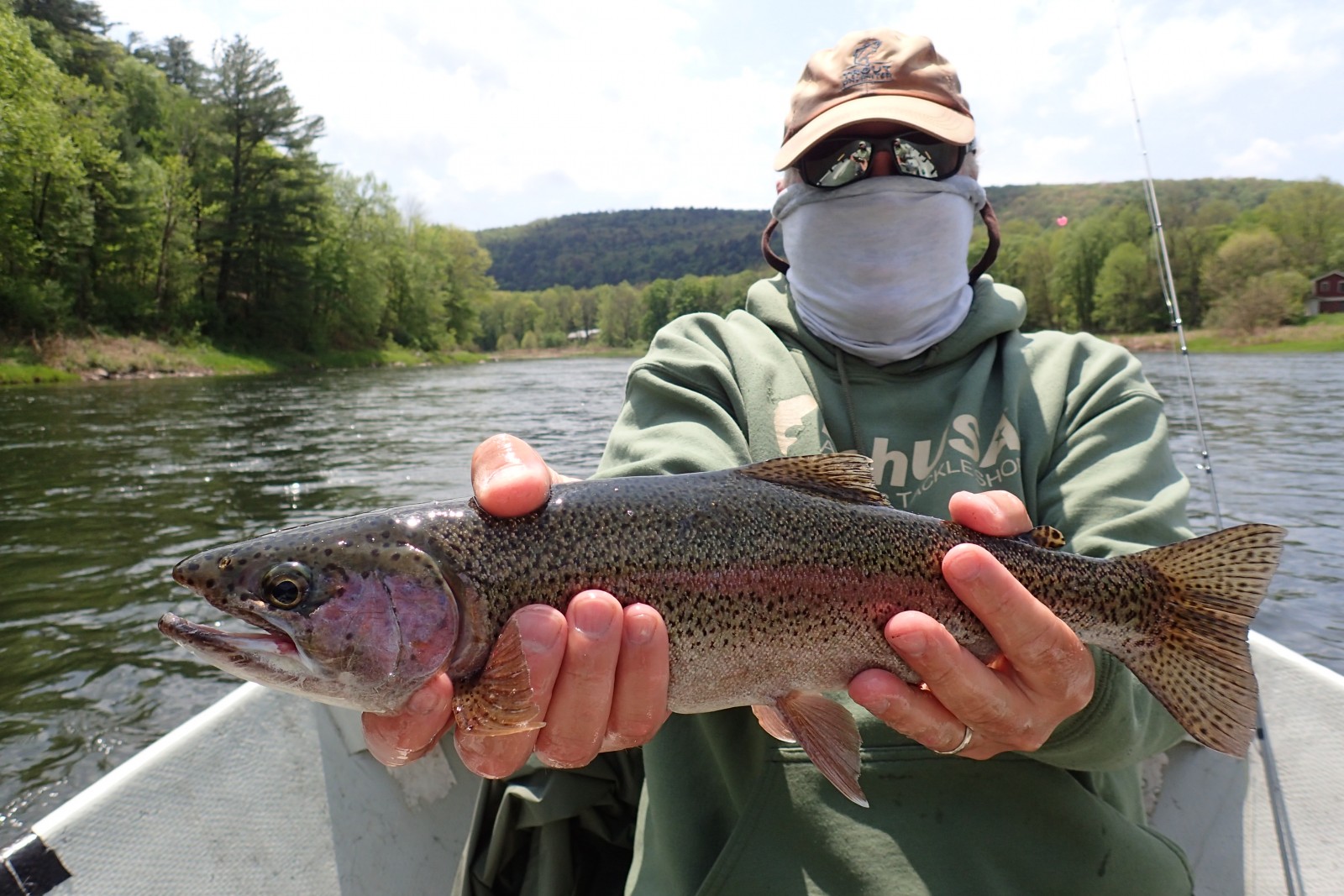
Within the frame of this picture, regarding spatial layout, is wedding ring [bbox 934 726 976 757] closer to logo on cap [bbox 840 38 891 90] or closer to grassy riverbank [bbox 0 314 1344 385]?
logo on cap [bbox 840 38 891 90]

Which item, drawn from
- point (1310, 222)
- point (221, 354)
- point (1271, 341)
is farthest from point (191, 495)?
point (1310, 222)

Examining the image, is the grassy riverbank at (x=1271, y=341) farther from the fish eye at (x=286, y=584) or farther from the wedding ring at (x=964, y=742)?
the fish eye at (x=286, y=584)

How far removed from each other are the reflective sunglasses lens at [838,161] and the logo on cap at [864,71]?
217mm

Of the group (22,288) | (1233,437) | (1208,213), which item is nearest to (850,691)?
(1233,437)

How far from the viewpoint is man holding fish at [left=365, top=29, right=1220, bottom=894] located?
2.12m

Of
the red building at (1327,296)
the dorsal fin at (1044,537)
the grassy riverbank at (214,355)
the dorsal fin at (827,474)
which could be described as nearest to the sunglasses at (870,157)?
the dorsal fin at (827,474)

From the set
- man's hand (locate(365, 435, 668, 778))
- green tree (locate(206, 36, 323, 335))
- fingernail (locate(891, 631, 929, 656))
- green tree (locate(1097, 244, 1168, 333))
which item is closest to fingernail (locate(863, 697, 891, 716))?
fingernail (locate(891, 631, 929, 656))

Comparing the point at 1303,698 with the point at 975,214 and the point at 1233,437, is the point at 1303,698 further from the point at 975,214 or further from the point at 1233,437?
the point at 1233,437

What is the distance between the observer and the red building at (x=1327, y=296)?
57781mm

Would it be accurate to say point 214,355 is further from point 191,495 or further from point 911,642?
point 911,642

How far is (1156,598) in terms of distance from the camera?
2.27 meters

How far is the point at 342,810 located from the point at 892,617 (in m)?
2.47

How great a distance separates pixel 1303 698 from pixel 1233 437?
16.7m

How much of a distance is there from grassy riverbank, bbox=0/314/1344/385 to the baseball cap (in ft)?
Answer: 110
